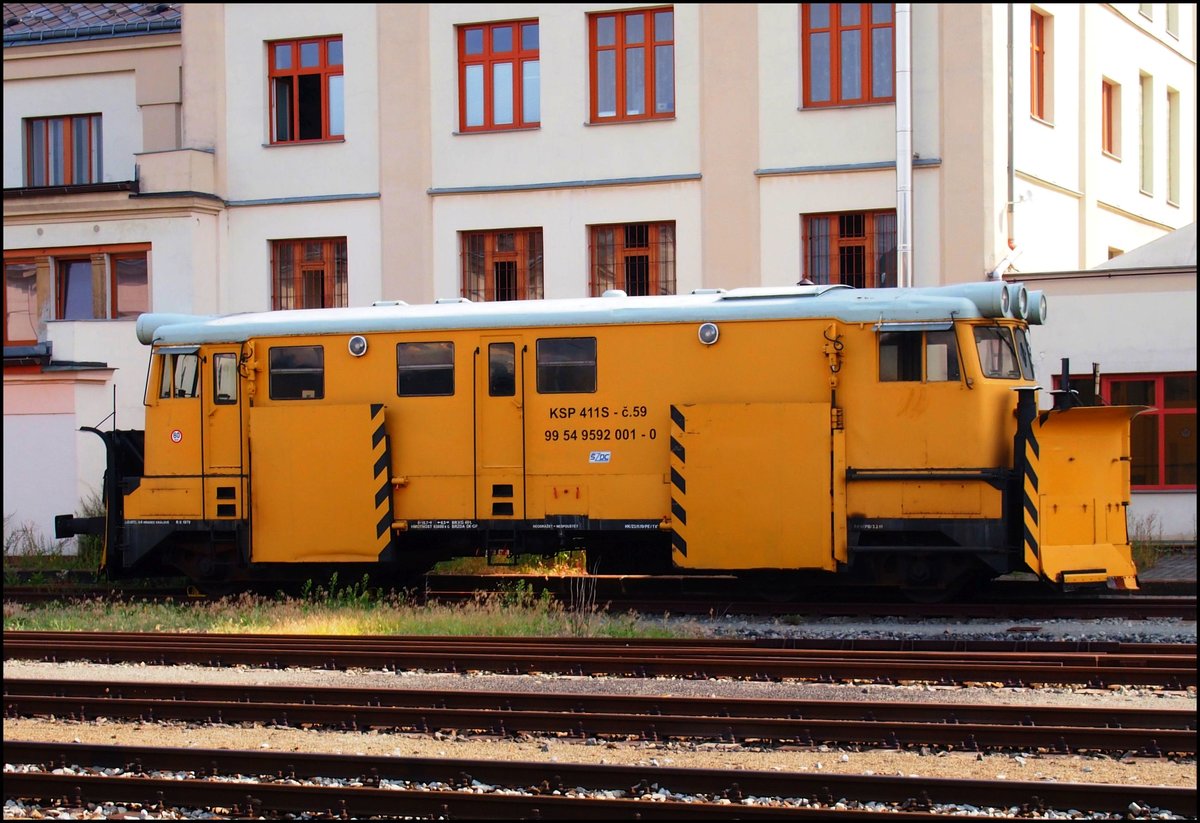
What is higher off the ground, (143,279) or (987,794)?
(143,279)

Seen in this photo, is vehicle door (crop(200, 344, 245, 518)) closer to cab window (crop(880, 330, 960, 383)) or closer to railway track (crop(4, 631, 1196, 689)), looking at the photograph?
railway track (crop(4, 631, 1196, 689))

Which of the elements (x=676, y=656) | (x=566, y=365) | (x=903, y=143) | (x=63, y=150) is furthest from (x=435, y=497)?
(x=63, y=150)

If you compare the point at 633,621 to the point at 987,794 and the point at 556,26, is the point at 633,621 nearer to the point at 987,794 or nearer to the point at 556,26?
the point at 987,794

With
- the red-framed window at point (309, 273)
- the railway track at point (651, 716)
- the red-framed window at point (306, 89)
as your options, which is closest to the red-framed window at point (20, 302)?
the red-framed window at point (309, 273)

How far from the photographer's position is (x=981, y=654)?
11.4 metres

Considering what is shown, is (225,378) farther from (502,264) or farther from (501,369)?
(502,264)

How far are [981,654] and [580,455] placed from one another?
5.08m

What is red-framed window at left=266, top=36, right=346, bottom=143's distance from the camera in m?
24.7

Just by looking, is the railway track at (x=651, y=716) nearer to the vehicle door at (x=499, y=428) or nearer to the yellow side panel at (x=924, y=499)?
the yellow side panel at (x=924, y=499)

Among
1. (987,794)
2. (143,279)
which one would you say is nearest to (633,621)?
(987,794)

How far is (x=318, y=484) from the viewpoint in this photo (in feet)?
51.2

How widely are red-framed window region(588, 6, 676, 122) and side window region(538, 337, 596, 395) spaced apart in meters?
9.07

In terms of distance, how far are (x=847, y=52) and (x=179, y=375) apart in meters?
11.9

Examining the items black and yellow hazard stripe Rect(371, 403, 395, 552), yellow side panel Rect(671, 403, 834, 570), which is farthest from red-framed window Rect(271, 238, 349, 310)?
yellow side panel Rect(671, 403, 834, 570)
